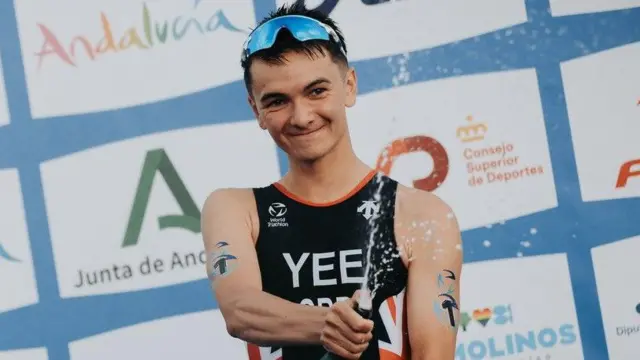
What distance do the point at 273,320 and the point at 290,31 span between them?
722 mm

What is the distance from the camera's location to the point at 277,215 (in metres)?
2.50

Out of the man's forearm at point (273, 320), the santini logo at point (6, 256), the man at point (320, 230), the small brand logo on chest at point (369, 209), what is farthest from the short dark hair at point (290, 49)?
the santini logo at point (6, 256)

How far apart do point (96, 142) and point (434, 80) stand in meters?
1.29

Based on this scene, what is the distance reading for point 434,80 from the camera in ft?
12.5

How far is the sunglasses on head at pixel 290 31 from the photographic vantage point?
246 cm

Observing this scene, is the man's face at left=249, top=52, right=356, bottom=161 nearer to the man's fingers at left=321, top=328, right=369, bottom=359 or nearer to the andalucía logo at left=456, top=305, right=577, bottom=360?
the man's fingers at left=321, top=328, right=369, bottom=359

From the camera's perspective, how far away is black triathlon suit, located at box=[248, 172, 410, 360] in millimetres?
2398

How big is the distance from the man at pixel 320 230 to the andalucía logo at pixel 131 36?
4.08 ft

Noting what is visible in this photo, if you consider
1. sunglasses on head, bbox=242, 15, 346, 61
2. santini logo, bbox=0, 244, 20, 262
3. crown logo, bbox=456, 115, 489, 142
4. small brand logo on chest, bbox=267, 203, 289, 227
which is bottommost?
small brand logo on chest, bbox=267, 203, 289, 227

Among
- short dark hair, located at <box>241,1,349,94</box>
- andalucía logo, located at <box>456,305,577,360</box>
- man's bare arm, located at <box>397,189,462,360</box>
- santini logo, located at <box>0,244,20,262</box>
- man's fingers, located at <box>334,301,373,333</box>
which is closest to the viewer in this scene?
man's fingers, located at <box>334,301,373,333</box>

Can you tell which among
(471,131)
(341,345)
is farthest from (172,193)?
(341,345)

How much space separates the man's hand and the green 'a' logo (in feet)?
5.57

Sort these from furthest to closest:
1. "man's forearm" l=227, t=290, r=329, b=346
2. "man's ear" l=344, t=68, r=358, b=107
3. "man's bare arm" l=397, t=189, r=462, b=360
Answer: "man's ear" l=344, t=68, r=358, b=107 < "man's bare arm" l=397, t=189, r=462, b=360 < "man's forearm" l=227, t=290, r=329, b=346

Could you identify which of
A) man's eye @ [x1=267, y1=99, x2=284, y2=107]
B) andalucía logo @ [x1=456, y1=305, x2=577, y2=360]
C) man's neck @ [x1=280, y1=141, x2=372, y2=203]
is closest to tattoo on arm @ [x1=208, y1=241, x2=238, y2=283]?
man's neck @ [x1=280, y1=141, x2=372, y2=203]
